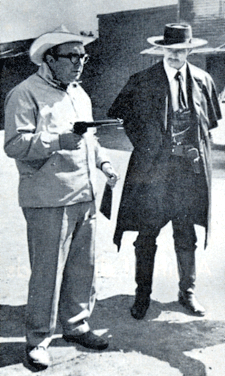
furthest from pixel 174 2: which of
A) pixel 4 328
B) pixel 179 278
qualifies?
pixel 4 328

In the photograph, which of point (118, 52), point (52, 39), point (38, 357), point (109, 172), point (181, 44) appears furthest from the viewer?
point (118, 52)

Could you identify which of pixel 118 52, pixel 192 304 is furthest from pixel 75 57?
pixel 192 304

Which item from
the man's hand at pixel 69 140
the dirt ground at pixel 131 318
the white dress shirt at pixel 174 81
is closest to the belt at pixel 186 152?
the white dress shirt at pixel 174 81

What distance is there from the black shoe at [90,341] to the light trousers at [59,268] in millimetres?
39

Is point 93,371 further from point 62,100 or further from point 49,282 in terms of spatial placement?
point 62,100

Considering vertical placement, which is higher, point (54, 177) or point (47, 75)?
point (47, 75)

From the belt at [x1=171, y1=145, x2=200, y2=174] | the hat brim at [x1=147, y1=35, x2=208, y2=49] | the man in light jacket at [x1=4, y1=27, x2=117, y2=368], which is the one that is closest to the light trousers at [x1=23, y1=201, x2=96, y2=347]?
the man in light jacket at [x1=4, y1=27, x2=117, y2=368]

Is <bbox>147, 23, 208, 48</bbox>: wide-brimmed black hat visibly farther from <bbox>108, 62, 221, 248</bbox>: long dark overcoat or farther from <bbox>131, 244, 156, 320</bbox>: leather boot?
<bbox>131, 244, 156, 320</bbox>: leather boot

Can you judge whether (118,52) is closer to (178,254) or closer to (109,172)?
(109,172)

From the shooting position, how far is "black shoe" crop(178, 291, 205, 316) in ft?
12.1

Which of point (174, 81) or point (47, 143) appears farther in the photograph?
point (174, 81)

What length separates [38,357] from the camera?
10.2ft

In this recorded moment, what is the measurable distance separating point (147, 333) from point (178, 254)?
61 cm

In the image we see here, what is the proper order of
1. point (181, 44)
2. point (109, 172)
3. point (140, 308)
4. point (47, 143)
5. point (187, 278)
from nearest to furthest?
point (47, 143), point (109, 172), point (181, 44), point (140, 308), point (187, 278)
